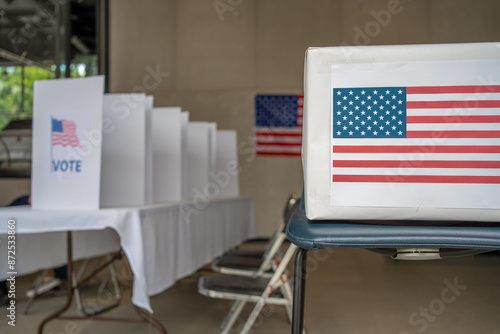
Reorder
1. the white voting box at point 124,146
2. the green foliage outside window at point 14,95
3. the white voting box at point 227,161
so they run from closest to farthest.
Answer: the white voting box at point 124,146 → the white voting box at point 227,161 → the green foliage outside window at point 14,95

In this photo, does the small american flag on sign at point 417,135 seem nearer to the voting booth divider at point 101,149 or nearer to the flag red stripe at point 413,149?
the flag red stripe at point 413,149

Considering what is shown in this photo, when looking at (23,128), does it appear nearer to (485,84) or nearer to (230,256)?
(230,256)

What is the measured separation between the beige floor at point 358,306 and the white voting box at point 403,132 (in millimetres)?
1957

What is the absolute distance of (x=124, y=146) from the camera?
2.26m

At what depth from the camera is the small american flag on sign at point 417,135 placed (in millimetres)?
818

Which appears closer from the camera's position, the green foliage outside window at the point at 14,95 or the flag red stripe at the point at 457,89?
the flag red stripe at the point at 457,89

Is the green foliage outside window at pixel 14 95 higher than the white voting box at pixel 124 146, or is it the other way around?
the green foliage outside window at pixel 14 95

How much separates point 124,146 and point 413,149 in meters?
1.69

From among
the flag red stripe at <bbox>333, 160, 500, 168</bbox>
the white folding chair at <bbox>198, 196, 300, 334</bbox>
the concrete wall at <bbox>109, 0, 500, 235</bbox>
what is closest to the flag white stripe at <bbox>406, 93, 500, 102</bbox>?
the flag red stripe at <bbox>333, 160, 500, 168</bbox>

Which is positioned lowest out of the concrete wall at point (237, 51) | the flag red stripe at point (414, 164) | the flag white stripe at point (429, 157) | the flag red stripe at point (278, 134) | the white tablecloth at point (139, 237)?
the white tablecloth at point (139, 237)

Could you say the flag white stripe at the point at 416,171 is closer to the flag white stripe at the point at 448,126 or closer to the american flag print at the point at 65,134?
the flag white stripe at the point at 448,126

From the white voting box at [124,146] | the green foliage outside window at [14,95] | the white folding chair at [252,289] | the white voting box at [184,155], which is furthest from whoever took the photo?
the green foliage outside window at [14,95]

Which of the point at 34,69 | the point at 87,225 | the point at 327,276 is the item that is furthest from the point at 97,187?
the point at 34,69

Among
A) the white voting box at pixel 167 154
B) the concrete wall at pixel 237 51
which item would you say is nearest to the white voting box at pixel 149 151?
the white voting box at pixel 167 154
